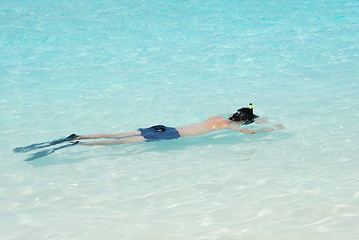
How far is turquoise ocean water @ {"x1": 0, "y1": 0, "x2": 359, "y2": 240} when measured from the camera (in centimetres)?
512

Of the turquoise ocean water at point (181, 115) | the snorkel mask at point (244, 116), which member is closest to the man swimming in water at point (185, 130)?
the snorkel mask at point (244, 116)

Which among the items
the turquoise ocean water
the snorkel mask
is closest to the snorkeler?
the snorkel mask

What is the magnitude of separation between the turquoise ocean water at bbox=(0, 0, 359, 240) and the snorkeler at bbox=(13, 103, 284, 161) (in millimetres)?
137

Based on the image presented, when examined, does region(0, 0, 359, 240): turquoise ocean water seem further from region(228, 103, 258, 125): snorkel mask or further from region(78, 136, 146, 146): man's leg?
region(228, 103, 258, 125): snorkel mask

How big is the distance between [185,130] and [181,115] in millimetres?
1108

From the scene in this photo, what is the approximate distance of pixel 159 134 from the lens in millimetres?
7062

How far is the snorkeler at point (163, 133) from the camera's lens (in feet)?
22.3

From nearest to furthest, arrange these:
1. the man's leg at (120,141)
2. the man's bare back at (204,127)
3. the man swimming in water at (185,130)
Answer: the man's leg at (120,141)
the man swimming in water at (185,130)
the man's bare back at (204,127)

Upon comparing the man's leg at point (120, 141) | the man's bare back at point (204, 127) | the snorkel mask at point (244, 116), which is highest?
the snorkel mask at point (244, 116)

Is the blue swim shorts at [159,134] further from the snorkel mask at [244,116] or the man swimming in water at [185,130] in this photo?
the snorkel mask at [244,116]

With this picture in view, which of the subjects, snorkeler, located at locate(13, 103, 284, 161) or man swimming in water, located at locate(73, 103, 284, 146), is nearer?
snorkeler, located at locate(13, 103, 284, 161)

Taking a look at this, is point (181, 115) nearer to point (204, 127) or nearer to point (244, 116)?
point (204, 127)

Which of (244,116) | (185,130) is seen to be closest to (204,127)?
(185,130)

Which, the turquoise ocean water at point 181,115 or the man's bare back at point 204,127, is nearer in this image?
the turquoise ocean water at point 181,115
